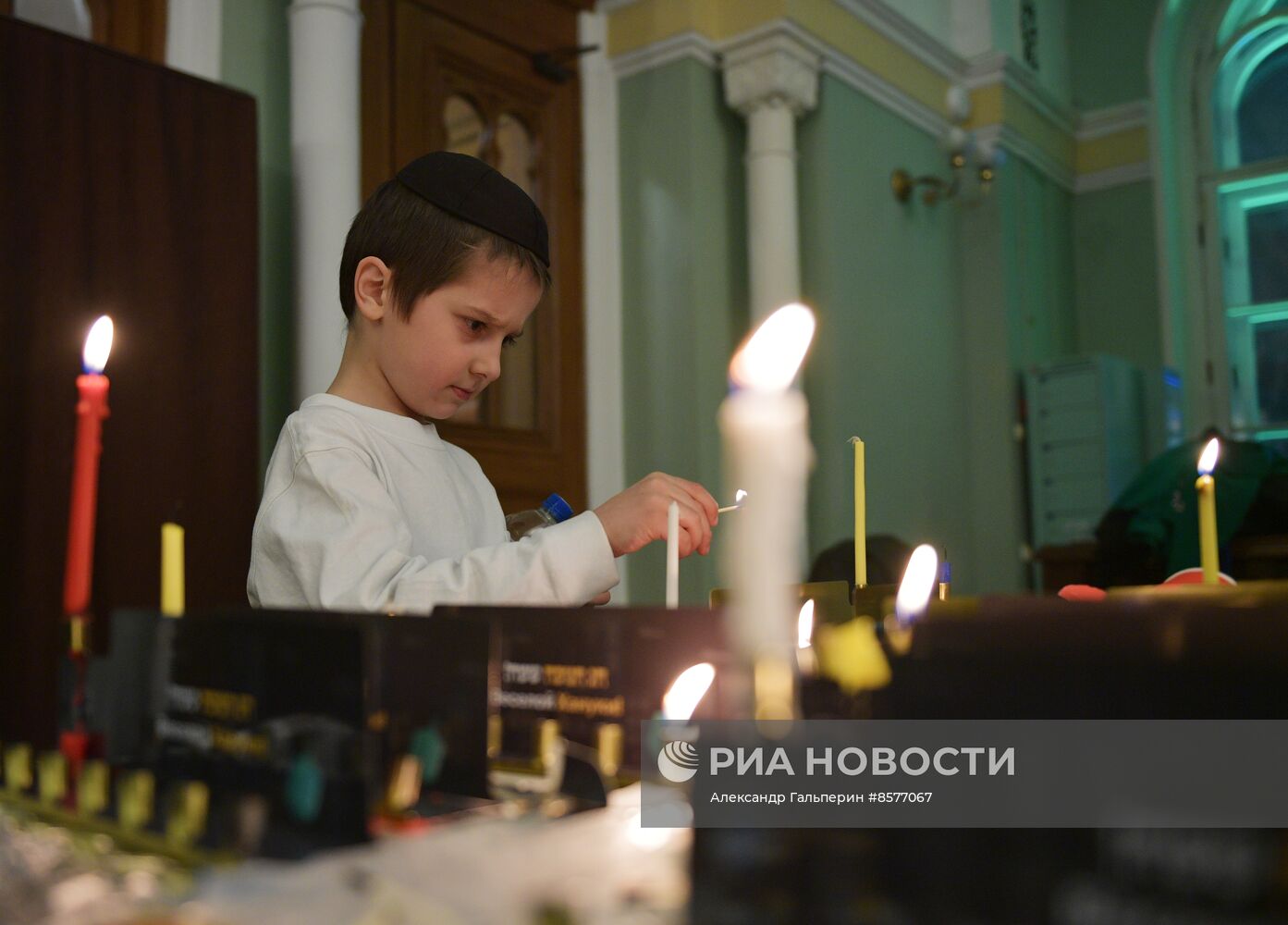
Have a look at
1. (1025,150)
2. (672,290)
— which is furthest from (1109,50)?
(672,290)

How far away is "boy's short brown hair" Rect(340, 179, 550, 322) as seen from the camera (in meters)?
1.02

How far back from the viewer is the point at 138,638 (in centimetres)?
47

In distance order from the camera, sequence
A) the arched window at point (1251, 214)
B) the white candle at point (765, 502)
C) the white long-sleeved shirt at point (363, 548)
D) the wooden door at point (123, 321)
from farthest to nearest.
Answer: the arched window at point (1251, 214) → the wooden door at point (123, 321) → the white long-sleeved shirt at point (363, 548) → the white candle at point (765, 502)

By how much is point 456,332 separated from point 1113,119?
418cm

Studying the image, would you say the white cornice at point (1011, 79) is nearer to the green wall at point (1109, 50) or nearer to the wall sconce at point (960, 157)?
the wall sconce at point (960, 157)

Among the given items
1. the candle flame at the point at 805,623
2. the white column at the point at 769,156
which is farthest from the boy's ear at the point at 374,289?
the white column at the point at 769,156

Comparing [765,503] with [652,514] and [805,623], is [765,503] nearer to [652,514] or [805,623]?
[805,623]

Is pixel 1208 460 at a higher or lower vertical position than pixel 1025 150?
lower

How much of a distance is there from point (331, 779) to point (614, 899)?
111mm

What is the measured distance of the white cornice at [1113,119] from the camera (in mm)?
4297

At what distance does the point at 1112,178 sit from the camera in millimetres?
4379

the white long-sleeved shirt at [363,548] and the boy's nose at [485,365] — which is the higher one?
the boy's nose at [485,365]

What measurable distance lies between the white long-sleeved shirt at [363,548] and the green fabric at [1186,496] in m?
2.40

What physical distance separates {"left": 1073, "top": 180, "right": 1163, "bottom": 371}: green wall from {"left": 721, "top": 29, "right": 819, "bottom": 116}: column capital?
2098mm
